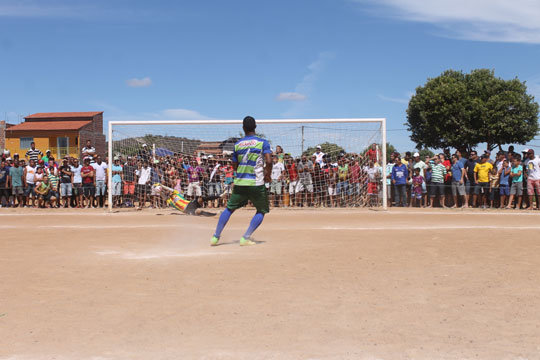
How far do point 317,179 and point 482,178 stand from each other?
5.44m

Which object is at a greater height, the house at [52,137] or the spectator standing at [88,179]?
the house at [52,137]

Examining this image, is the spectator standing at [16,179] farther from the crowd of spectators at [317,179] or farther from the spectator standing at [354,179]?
the spectator standing at [354,179]

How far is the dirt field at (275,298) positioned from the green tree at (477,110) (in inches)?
1347

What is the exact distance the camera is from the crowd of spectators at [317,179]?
55.6 feet

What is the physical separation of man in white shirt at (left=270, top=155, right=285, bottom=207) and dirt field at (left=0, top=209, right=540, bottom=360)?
8460 mm

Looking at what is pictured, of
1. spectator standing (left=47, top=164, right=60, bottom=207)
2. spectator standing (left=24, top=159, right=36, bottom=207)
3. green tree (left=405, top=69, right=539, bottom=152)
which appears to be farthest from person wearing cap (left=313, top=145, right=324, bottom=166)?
green tree (left=405, top=69, right=539, bottom=152)

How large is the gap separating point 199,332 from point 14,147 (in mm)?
70115

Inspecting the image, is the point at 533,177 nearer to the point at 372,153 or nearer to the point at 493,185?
the point at 493,185

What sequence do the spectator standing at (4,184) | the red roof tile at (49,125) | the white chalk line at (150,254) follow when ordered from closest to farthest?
the white chalk line at (150,254) → the spectator standing at (4,184) → the red roof tile at (49,125)

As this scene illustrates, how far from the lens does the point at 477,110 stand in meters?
39.9

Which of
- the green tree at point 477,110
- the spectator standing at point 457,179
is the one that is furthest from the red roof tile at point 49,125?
the spectator standing at point 457,179

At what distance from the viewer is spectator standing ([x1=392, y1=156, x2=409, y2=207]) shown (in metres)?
17.3

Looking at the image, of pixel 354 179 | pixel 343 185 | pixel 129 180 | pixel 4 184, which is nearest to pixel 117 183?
pixel 129 180

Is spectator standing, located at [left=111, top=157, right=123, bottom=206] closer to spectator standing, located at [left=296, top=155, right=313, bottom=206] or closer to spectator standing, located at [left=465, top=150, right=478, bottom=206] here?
spectator standing, located at [left=296, top=155, right=313, bottom=206]
